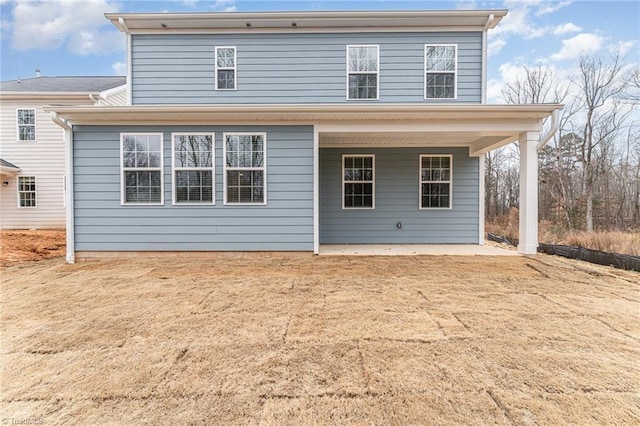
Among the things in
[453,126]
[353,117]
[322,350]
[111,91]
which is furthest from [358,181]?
[111,91]

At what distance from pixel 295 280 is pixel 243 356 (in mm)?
2190

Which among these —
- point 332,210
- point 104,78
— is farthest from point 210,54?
point 104,78

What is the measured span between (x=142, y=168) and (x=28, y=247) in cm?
425

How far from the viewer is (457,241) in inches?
297

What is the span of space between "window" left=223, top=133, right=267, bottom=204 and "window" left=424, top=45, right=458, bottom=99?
4.78 metres

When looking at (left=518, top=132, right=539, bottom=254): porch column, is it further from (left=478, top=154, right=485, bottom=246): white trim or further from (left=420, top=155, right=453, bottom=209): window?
(left=420, top=155, right=453, bottom=209): window

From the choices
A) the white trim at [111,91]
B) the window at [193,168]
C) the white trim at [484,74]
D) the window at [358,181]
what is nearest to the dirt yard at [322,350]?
the window at [193,168]

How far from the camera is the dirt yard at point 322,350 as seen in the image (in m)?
1.70

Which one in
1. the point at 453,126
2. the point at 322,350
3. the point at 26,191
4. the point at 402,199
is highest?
the point at 453,126

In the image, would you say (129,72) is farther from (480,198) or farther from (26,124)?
(480,198)

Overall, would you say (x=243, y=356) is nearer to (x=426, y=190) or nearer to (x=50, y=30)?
(x=426, y=190)

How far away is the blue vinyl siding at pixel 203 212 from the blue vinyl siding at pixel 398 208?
1714 millimetres

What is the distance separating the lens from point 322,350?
93.4 inches

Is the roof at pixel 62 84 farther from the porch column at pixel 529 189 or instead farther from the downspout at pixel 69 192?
the porch column at pixel 529 189
